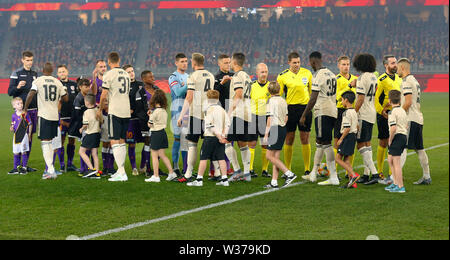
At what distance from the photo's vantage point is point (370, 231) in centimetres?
648

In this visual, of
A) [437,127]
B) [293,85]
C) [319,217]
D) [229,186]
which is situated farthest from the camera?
[437,127]

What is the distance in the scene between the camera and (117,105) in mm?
9789

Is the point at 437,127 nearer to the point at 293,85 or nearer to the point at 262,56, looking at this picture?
the point at 293,85

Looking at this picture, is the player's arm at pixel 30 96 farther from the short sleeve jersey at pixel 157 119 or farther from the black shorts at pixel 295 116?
the black shorts at pixel 295 116

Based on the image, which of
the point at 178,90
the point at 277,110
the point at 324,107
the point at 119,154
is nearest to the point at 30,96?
the point at 119,154

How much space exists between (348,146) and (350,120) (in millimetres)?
387

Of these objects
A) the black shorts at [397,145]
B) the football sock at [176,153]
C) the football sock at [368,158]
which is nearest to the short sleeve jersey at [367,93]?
the football sock at [368,158]

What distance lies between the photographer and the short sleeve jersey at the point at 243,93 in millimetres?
9641

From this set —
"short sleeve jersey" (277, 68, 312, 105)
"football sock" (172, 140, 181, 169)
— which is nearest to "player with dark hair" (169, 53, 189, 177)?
"football sock" (172, 140, 181, 169)

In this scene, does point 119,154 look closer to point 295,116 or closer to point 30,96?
point 30,96

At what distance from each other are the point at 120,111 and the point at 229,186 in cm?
213

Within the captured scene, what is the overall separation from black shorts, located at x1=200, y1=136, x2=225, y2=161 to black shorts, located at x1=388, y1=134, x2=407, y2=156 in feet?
8.16

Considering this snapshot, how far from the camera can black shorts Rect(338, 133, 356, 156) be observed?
29.8 ft

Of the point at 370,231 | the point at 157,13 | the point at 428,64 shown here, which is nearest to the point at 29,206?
the point at 370,231
